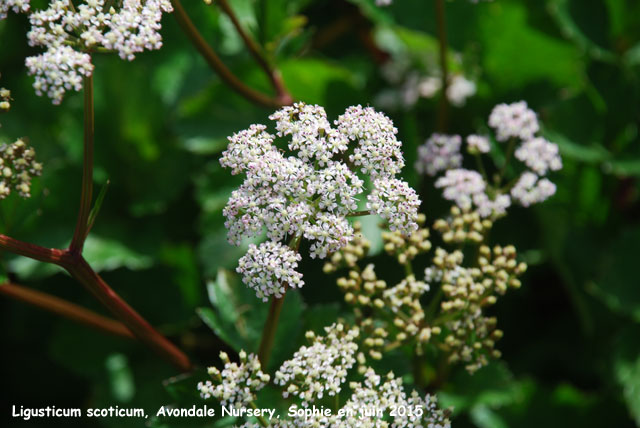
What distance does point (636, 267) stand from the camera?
104 inches

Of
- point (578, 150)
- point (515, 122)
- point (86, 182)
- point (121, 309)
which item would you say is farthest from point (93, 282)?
point (578, 150)

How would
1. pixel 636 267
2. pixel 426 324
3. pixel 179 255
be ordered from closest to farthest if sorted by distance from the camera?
1. pixel 426 324
2. pixel 636 267
3. pixel 179 255

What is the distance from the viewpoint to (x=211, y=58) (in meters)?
2.21

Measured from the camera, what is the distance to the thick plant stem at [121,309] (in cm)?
166

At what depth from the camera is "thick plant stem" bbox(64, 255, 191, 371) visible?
65.4 inches

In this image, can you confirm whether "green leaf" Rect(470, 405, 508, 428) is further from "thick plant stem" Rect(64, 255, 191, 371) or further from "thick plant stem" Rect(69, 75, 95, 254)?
"thick plant stem" Rect(69, 75, 95, 254)

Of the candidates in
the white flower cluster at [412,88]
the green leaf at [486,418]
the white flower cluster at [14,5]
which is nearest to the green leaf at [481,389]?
the green leaf at [486,418]

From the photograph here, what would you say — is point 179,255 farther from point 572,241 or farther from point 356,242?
point 572,241

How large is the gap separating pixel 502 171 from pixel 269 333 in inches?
35.1

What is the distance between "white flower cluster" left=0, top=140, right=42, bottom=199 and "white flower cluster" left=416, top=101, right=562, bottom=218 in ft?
3.71

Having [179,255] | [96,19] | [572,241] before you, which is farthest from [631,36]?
[96,19]

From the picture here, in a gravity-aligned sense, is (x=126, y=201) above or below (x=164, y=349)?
above

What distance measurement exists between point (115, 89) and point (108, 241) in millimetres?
705

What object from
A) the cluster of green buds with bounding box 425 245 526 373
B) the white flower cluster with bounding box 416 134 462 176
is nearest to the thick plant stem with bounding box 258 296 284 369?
the cluster of green buds with bounding box 425 245 526 373
